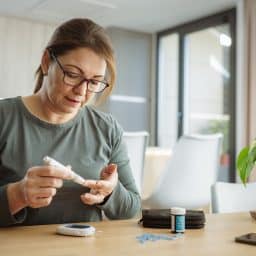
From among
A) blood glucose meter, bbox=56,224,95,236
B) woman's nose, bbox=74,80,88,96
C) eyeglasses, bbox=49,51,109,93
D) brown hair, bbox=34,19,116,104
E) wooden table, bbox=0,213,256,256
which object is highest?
brown hair, bbox=34,19,116,104

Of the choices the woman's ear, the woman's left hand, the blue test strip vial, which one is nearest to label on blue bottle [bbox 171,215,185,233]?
the blue test strip vial

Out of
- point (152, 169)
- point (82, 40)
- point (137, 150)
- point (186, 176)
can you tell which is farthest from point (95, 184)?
point (152, 169)

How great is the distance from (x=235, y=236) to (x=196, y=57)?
14.0 feet

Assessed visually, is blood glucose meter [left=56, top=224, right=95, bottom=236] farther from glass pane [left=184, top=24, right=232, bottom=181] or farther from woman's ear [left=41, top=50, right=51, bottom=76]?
glass pane [left=184, top=24, right=232, bottom=181]

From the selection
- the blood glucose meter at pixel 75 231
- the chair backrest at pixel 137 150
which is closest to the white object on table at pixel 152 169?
the chair backrest at pixel 137 150

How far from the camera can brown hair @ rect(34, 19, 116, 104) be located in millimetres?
1123

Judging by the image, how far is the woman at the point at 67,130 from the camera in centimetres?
109

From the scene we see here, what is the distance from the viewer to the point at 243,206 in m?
1.67

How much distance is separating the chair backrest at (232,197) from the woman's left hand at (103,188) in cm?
65

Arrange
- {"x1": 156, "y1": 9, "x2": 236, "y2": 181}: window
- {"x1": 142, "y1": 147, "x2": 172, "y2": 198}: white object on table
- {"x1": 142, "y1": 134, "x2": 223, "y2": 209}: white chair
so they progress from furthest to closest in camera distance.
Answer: {"x1": 156, "y1": 9, "x2": 236, "y2": 181}: window, {"x1": 142, "y1": 147, "x2": 172, "y2": 198}: white object on table, {"x1": 142, "y1": 134, "x2": 223, "y2": 209}: white chair

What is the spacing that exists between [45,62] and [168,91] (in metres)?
4.26

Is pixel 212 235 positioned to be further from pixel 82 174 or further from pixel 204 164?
pixel 204 164

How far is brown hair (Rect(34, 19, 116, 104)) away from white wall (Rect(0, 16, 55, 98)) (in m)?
3.85

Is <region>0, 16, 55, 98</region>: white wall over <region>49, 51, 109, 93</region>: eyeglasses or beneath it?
over
